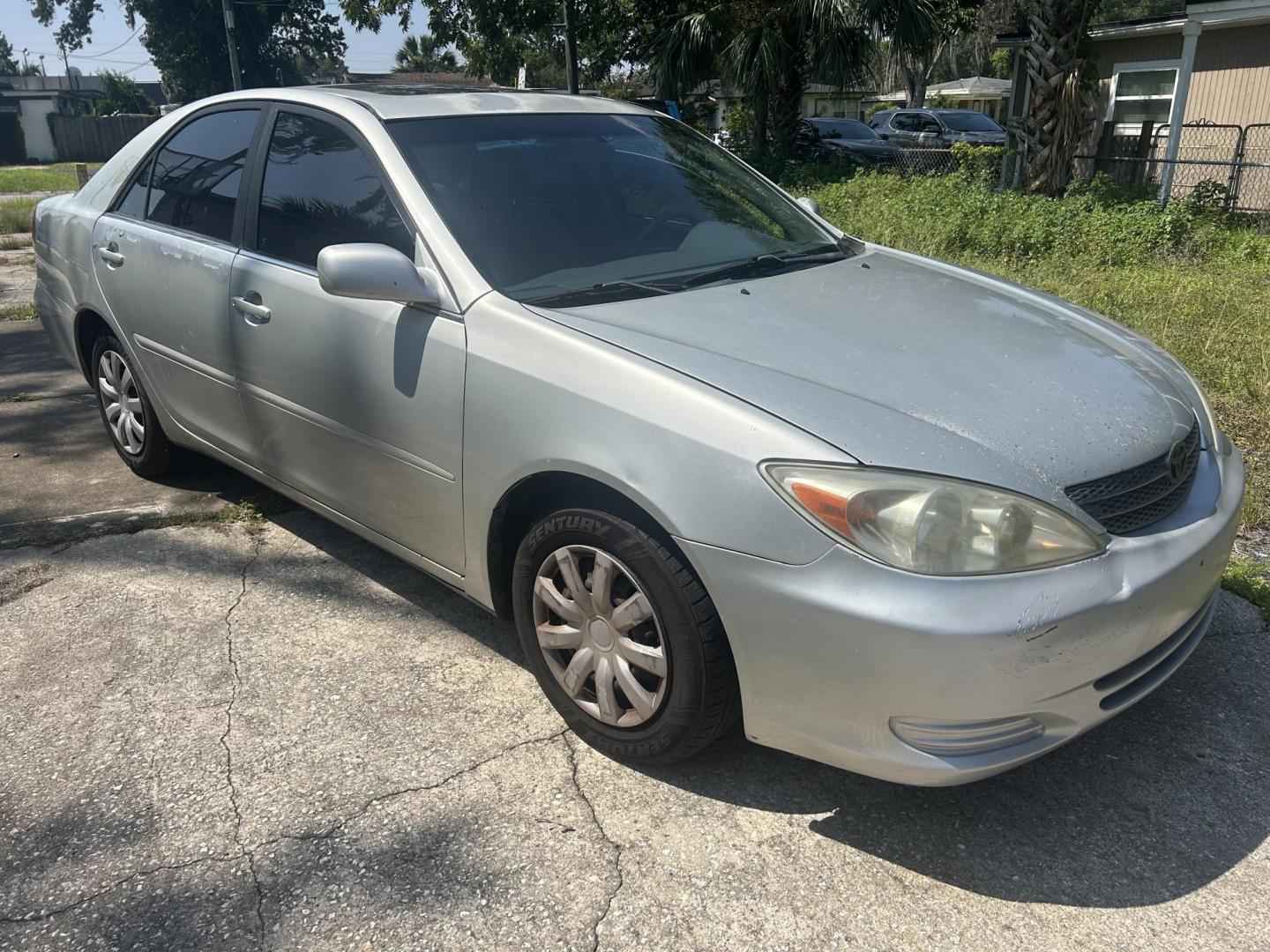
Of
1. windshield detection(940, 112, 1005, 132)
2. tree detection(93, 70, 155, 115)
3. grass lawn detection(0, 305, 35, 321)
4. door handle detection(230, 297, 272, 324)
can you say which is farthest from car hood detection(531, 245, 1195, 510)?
tree detection(93, 70, 155, 115)

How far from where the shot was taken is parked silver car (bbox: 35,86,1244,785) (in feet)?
7.15

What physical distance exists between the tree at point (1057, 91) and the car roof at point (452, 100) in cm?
845

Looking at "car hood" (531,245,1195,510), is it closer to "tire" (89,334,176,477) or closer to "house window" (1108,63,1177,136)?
"tire" (89,334,176,477)

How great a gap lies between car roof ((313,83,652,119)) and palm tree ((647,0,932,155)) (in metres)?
10.9

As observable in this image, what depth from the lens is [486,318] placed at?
2.80 metres

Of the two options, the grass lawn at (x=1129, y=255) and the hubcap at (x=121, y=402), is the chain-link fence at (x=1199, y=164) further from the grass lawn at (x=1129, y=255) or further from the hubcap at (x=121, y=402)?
the hubcap at (x=121, y=402)

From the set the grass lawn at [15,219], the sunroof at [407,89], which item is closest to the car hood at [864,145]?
the grass lawn at [15,219]

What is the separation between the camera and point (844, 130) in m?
23.9

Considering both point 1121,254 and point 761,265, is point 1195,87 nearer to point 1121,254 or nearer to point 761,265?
point 1121,254

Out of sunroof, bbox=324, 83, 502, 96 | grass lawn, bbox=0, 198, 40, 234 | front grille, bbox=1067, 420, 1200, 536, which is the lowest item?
grass lawn, bbox=0, 198, 40, 234

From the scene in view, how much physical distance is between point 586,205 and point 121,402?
2.57 metres

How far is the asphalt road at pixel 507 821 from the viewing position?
2242mm

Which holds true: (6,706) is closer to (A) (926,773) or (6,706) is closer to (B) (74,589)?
(B) (74,589)

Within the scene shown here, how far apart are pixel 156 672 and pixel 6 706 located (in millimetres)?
408
